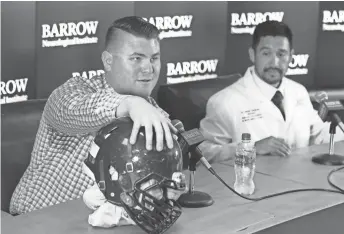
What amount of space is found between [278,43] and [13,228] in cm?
204

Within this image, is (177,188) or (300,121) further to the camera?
(300,121)

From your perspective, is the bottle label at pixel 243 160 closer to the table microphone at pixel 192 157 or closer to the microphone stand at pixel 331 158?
the table microphone at pixel 192 157

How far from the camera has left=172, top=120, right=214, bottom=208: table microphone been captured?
86.5 inches

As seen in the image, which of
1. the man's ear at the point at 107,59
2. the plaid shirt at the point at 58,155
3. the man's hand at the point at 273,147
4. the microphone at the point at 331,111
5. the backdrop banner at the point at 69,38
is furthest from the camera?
the backdrop banner at the point at 69,38

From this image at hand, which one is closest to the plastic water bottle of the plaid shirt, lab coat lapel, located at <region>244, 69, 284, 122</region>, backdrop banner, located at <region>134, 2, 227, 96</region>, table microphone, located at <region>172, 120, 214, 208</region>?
table microphone, located at <region>172, 120, 214, 208</region>

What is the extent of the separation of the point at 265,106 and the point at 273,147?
622 millimetres

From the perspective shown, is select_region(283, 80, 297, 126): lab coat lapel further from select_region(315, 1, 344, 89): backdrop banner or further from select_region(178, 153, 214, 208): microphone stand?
select_region(315, 1, 344, 89): backdrop banner

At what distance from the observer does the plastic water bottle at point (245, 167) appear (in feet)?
8.04

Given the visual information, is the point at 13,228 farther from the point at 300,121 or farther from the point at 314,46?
the point at 314,46

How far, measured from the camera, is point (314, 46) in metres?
5.38

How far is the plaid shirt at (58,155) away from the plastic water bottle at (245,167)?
0.52 metres

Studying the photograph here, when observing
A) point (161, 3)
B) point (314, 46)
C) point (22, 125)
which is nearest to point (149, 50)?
point (22, 125)

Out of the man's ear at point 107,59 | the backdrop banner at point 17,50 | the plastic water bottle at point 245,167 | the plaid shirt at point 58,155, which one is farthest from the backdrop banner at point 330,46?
the plaid shirt at point 58,155

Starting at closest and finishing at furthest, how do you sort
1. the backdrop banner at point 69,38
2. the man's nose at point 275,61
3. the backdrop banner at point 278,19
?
the man's nose at point 275,61 < the backdrop banner at point 69,38 < the backdrop banner at point 278,19
